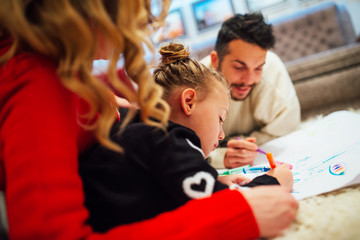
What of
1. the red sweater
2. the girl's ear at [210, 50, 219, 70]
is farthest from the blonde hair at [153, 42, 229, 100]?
the girl's ear at [210, 50, 219, 70]

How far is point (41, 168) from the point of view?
373 mm

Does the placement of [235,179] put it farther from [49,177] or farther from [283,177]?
[49,177]

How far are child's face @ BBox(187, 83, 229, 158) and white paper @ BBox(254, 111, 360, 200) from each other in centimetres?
26

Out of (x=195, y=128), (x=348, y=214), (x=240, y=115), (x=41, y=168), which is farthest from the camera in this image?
(x=240, y=115)

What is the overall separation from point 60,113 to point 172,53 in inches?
19.9

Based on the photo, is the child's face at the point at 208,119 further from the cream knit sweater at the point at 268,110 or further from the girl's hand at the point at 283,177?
the cream knit sweater at the point at 268,110

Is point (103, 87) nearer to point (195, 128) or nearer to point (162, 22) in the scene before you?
point (162, 22)

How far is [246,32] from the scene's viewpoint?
1.30 meters

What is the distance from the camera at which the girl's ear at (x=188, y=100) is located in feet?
2.34

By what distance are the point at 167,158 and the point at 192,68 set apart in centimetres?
39

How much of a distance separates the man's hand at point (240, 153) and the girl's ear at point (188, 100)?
0.38 m

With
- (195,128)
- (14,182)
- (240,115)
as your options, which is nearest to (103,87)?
(14,182)

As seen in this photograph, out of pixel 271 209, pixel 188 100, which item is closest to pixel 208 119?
pixel 188 100

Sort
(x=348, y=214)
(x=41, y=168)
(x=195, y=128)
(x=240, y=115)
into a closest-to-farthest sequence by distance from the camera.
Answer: (x=41, y=168), (x=348, y=214), (x=195, y=128), (x=240, y=115)
